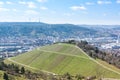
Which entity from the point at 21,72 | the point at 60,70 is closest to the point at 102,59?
the point at 60,70

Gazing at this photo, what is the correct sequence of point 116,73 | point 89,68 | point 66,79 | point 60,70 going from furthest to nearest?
point 60,70, point 89,68, point 116,73, point 66,79

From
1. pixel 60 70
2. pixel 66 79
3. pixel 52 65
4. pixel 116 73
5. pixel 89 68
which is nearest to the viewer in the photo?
pixel 66 79

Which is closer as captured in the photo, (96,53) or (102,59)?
(102,59)

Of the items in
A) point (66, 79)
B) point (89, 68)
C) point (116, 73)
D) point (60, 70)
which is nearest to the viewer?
point (66, 79)

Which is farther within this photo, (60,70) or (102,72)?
(60,70)

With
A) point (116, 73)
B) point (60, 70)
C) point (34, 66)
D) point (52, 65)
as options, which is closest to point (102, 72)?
point (116, 73)

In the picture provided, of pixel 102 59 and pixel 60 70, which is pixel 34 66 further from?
pixel 102 59

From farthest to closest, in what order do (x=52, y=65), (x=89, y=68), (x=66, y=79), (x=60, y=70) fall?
(x=52, y=65) < (x=60, y=70) < (x=89, y=68) < (x=66, y=79)

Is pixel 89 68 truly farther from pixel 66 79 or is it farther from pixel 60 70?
pixel 66 79
